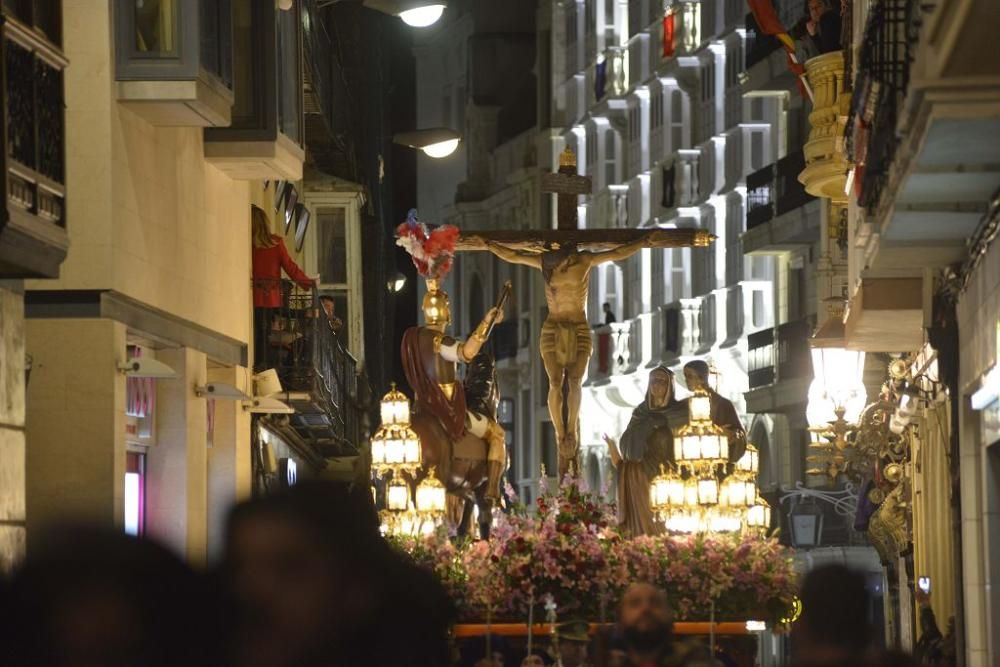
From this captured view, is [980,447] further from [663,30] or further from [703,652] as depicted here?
[663,30]

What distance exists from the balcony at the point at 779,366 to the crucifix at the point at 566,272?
19426mm

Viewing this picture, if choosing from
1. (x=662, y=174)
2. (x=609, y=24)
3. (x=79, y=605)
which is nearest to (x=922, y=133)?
(x=79, y=605)

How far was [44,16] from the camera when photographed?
14867 millimetres

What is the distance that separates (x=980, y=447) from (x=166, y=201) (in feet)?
20.7

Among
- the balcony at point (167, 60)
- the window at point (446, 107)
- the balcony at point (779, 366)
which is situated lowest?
the balcony at point (779, 366)

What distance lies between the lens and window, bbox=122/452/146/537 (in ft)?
63.4

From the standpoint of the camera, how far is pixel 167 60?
58.2ft

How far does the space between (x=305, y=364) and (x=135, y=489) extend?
5234mm

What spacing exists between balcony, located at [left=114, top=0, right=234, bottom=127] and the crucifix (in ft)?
17.0

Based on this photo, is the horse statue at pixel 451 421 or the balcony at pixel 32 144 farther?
the horse statue at pixel 451 421

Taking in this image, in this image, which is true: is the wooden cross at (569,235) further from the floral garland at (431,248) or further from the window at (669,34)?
the window at (669,34)

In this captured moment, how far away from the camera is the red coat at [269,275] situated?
24.4 metres

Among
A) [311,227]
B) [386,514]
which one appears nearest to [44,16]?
[386,514]

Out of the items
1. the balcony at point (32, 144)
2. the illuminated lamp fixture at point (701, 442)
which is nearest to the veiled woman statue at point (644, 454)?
the illuminated lamp fixture at point (701, 442)
